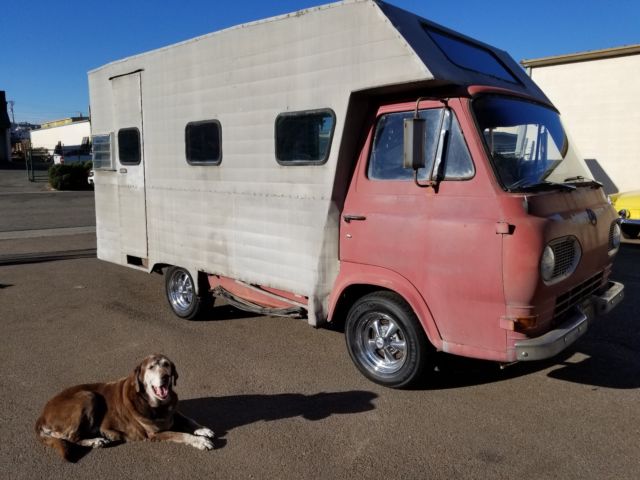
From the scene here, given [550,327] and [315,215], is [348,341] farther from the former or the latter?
[550,327]

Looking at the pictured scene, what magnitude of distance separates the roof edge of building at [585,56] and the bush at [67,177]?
21.8 metres

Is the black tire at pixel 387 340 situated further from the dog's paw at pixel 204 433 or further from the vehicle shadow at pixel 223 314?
the vehicle shadow at pixel 223 314

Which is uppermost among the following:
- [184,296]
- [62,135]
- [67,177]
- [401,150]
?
[62,135]

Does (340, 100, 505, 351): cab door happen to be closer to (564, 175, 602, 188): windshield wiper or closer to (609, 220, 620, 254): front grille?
(564, 175, 602, 188): windshield wiper

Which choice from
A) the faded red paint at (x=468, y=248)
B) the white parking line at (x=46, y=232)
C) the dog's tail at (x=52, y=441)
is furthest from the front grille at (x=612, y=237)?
the white parking line at (x=46, y=232)

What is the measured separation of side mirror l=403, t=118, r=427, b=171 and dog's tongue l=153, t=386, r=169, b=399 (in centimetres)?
228

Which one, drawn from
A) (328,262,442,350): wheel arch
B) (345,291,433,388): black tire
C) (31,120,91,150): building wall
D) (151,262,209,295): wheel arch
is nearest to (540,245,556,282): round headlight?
(328,262,442,350): wheel arch

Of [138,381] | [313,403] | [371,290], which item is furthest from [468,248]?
[138,381]

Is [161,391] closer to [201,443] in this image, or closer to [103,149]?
[201,443]

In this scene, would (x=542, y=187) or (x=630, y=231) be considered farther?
(x=630, y=231)

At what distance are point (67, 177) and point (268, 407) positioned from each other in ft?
86.7

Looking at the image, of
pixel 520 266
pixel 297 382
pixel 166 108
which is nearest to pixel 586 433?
pixel 520 266

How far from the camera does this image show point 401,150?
4363 millimetres

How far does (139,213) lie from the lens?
6891 millimetres
